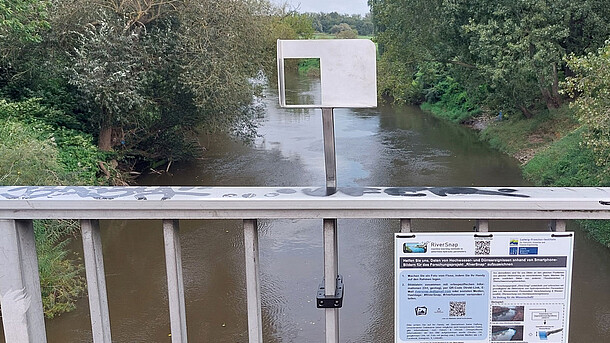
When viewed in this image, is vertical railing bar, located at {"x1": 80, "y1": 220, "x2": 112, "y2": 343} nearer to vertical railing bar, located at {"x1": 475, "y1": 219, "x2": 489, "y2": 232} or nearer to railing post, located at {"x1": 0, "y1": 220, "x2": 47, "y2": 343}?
railing post, located at {"x1": 0, "y1": 220, "x2": 47, "y2": 343}

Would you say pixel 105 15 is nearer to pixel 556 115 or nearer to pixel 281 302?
pixel 281 302

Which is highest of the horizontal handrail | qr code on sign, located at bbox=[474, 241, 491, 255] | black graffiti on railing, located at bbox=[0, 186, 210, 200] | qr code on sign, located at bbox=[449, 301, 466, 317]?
black graffiti on railing, located at bbox=[0, 186, 210, 200]

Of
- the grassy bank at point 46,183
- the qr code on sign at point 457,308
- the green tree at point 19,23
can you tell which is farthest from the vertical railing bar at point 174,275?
the green tree at point 19,23

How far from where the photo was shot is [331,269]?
63.2 inches

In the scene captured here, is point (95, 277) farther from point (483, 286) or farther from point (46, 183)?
point (46, 183)

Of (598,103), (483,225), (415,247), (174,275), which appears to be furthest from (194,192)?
(598,103)

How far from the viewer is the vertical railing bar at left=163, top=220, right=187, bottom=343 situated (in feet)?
5.27

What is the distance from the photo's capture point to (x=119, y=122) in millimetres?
10961

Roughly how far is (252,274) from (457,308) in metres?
0.58

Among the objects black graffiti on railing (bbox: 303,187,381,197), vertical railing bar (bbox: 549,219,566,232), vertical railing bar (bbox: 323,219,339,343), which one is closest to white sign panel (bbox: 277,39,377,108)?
black graffiti on railing (bbox: 303,187,381,197)

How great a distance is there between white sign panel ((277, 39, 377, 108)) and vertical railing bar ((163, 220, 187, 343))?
499mm

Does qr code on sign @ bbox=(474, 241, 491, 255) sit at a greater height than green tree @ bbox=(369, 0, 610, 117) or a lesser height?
lesser

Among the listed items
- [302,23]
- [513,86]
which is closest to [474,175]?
[513,86]

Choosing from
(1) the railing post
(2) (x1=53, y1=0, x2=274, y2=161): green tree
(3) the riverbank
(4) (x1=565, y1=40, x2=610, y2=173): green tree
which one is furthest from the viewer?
(2) (x1=53, y1=0, x2=274, y2=161): green tree
